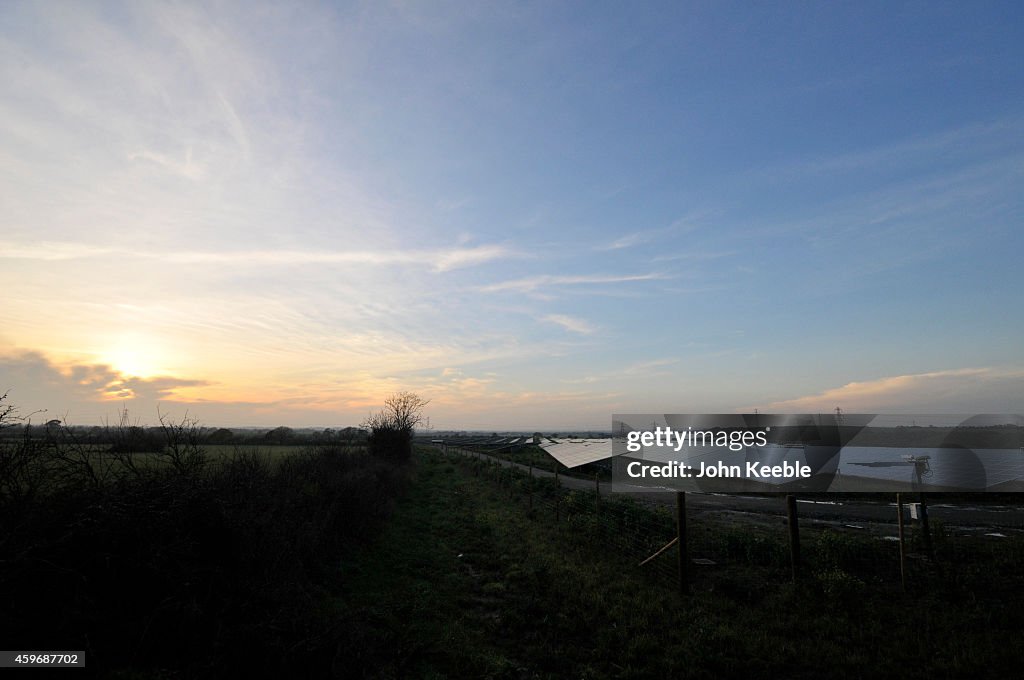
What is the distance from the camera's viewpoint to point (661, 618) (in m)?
7.89

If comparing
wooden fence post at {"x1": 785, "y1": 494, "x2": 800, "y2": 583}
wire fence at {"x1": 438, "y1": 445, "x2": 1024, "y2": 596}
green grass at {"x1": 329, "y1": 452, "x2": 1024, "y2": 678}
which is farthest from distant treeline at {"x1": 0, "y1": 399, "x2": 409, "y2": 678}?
wooden fence post at {"x1": 785, "y1": 494, "x2": 800, "y2": 583}

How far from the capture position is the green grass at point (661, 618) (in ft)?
20.3

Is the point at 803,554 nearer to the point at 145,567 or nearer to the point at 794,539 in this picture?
the point at 794,539

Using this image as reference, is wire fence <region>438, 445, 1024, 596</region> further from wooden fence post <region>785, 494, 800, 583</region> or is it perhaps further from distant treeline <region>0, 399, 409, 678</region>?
distant treeline <region>0, 399, 409, 678</region>

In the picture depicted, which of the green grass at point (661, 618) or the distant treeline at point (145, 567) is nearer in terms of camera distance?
the distant treeline at point (145, 567)

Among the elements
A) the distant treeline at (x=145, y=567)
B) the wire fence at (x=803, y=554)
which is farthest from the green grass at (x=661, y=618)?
the distant treeline at (x=145, y=567)

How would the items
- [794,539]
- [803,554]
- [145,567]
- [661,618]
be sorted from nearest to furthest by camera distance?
[145,567] < [661,618] < [794,539] < [803,554]

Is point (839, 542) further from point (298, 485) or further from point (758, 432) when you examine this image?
point (758, 432)

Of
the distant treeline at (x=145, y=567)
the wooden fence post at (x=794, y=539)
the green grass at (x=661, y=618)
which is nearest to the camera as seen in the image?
the distant treeline at (x=145, y=567)

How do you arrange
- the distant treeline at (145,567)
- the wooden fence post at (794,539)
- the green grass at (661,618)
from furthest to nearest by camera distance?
the wooden fence post at (794,539) < the green grass at (661,618) < the distant treeline at (145,567)

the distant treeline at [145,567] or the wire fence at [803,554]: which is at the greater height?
the distant treeline at [145,567]

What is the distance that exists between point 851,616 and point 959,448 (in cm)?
2965

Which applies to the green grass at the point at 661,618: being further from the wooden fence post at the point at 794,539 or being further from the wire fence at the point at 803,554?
the wooden fence post at the point at 794,539

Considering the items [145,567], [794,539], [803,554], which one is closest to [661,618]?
[794,539]
